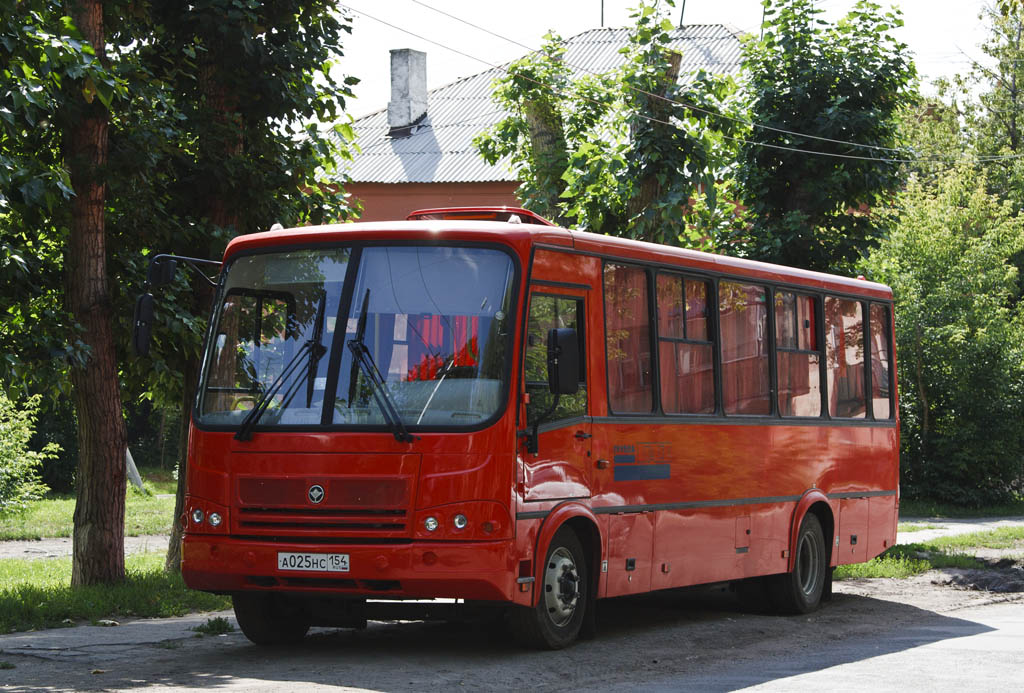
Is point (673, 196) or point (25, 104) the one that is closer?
point (25, 104)

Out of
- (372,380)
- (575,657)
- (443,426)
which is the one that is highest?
(372,380)

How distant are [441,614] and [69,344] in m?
4.62

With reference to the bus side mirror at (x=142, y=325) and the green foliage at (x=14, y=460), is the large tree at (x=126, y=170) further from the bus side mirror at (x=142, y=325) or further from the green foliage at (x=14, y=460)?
the green foliage at (x=14, y=460)

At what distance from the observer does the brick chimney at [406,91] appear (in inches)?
1864

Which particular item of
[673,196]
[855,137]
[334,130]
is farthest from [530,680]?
[855,137]

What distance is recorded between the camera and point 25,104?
35.5ft

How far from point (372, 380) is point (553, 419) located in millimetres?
1318

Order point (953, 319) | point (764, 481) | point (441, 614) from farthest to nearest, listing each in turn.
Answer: point (953, 319) < point (764, 481) < point (441, 614)

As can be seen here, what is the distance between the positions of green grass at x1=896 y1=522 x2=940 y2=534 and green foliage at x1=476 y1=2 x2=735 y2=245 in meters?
6.36

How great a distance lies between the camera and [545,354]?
1025 cm

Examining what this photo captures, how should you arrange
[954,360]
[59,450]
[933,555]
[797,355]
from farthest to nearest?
1. [59,450]
2. [954,360]
3. [933,555]
4. [797,355]

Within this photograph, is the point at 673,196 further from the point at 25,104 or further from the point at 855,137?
the point at 25,104

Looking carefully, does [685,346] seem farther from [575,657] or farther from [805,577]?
[805,577]

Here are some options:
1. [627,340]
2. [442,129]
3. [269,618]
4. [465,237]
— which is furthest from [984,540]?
[442,129]
